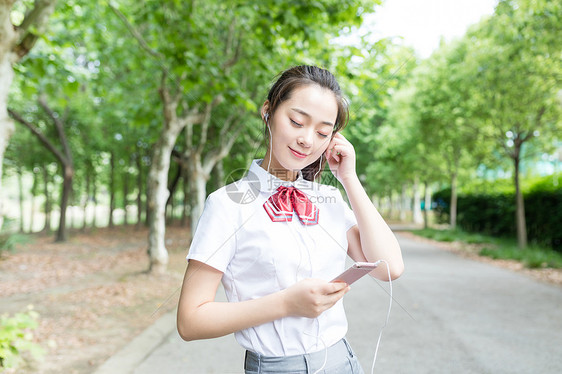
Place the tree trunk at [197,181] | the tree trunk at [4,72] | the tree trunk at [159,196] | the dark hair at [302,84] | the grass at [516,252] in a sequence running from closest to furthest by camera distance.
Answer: the dark hair at [302,84], the tree trunk at [4,72], the tree trunk at [159,196], the grass at [516,252], the tree trunk at [197,181]

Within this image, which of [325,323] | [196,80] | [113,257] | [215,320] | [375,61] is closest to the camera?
[215,320]

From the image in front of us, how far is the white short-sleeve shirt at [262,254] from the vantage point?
132cm

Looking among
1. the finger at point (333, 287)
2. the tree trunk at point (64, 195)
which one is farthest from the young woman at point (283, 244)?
the tree trunk at point (64, 195)

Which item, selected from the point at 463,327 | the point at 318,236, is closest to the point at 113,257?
the point at 463,327

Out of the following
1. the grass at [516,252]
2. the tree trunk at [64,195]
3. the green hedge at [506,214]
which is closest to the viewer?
the grass at [516,252]

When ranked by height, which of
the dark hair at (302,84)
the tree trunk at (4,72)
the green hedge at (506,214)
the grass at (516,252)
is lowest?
the grass at (516,252)

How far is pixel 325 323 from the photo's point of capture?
56.2 inches

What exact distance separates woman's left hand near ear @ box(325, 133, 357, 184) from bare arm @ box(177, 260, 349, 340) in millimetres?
383

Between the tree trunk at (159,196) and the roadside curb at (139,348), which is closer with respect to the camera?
the roadside curb at (139,348)

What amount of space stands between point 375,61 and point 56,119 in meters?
12.6

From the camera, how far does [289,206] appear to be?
1391 millimetres

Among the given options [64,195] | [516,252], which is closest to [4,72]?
[516,252]

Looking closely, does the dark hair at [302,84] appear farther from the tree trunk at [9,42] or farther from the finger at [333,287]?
the tree trunk at [9,42]

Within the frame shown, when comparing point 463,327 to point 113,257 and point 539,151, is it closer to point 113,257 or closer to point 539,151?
point 113,257
